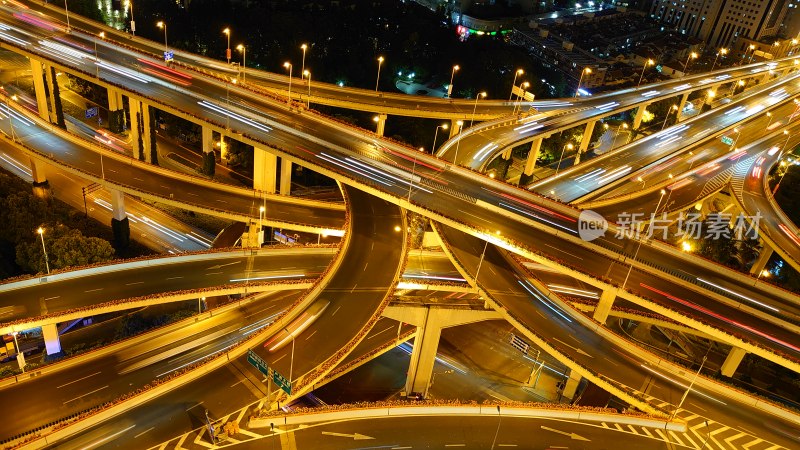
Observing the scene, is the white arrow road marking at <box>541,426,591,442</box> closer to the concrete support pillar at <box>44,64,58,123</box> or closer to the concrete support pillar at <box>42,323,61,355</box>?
the concrete support pillar at <box>42,323,61,355</box>

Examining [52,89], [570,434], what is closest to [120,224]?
[52,89]

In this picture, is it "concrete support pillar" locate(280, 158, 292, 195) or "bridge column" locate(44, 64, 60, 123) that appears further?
"bridge column" locate(44, 64, 60, 123)

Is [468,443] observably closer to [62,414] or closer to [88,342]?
[62,414]

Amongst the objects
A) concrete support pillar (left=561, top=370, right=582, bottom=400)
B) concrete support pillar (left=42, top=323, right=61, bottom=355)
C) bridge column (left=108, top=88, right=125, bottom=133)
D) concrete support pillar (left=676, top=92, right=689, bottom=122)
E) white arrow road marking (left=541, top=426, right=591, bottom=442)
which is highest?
concrete support pillar (left=676, top=92, right=689, bottom=122)

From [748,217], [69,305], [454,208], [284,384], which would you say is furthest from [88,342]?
[748,217]

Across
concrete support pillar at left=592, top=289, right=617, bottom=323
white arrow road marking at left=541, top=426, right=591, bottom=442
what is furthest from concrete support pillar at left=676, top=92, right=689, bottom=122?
white arrow road marking at left=541, top=426, right=591, bottom=442

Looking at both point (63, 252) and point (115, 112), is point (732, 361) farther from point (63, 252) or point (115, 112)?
point (115, 112)
